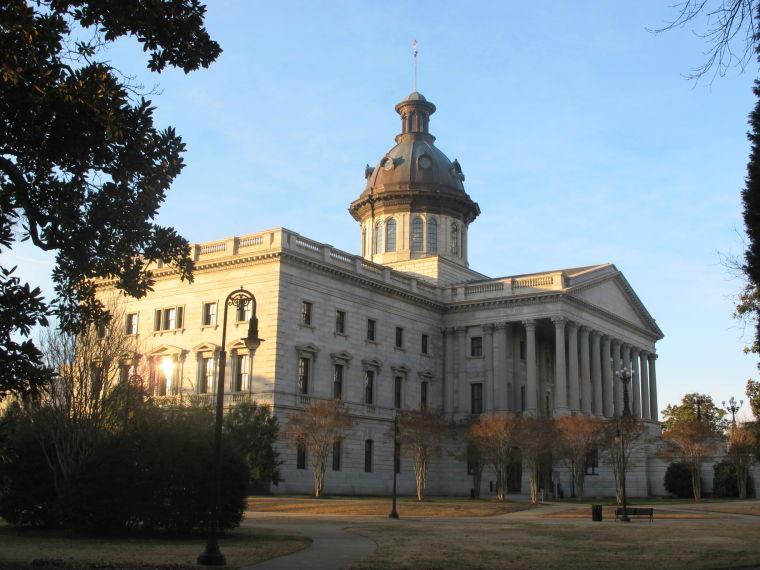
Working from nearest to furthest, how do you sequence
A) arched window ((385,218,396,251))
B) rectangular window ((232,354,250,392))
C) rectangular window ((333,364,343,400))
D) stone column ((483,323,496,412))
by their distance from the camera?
rectangular window ((232,354,250,392))
rectangular window ((333,364,343,400))
stone column ((483,323,496,412))
arched window ((385,218,396,251))

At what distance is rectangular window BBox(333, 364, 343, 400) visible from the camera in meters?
62.0

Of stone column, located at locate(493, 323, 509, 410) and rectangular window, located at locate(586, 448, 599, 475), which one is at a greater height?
stone column, located at locate(493, 323, 509, 410)

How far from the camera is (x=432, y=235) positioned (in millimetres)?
81875

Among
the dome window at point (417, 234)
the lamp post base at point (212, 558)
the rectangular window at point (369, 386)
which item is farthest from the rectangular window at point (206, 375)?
the lamp post base at point (212, 558)

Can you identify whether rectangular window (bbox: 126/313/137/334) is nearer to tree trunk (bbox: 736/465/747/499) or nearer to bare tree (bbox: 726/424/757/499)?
bare tree (bbox: 726/424/757/499)

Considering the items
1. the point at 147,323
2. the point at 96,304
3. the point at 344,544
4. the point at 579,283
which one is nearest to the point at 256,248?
the point at 147,323

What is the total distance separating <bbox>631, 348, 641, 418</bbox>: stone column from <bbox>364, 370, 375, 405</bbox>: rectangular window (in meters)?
27.3

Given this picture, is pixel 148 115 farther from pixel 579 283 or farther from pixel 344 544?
pixel 579 283

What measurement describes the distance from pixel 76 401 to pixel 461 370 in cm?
4749

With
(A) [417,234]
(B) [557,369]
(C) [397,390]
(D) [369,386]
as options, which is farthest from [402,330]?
(A) [417,234]

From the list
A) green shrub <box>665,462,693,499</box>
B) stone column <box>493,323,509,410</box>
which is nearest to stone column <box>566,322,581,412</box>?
stone column <box>493,323,509,410</box>

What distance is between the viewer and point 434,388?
7269cm

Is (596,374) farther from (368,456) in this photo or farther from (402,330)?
(368,456)

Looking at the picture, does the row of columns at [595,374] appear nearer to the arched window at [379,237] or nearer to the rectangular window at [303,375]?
the arched window at [379,237]
